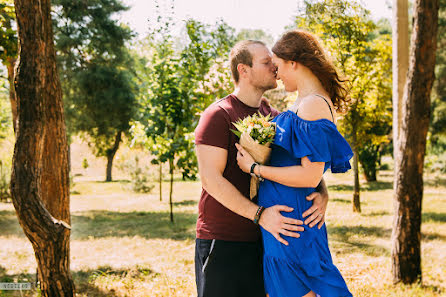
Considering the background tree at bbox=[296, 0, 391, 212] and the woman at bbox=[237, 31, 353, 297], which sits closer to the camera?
the woman at bbox=[237, 31, 353, 297]

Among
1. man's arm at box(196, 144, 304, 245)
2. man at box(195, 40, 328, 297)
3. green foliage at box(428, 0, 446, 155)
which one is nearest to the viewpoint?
man's arm at box(196, 144, 304, 245)

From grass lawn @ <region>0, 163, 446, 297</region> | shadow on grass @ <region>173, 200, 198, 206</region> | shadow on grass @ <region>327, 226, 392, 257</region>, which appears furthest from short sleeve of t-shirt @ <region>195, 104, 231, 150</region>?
shadow on grass @ <region>173, 200, 198, 206</region>

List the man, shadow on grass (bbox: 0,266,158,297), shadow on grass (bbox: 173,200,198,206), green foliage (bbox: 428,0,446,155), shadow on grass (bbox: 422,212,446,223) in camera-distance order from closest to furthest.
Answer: the man
shadow on grass (bbox: 0,266,158,297)
shadow on grass (bbox: 422,212,446,223)
shadow on grass (bbox: 173,200,198,206)
green foliage (bbox: 428,0,446,155)

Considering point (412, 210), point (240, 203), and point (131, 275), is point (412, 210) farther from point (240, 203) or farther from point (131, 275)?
point (131, 275)

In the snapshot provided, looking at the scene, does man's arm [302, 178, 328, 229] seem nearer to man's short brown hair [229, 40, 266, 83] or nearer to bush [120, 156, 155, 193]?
man's short brown hair [229, 40, 266, 83]

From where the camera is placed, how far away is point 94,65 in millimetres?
16781

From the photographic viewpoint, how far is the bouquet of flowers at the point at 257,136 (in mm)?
2294

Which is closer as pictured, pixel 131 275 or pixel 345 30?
pixel 131 275

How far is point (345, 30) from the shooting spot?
9719mm

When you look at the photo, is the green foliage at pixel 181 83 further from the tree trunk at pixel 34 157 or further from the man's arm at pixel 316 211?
the man's arm at pixel 316 211

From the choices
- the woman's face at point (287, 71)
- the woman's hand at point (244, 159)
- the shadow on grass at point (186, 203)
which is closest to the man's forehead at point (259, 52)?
the woman's face at point (287, 71)

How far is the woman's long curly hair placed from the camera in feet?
7.55

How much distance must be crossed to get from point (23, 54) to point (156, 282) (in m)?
3.79

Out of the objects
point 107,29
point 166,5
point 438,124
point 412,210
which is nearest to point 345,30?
point 166,5
